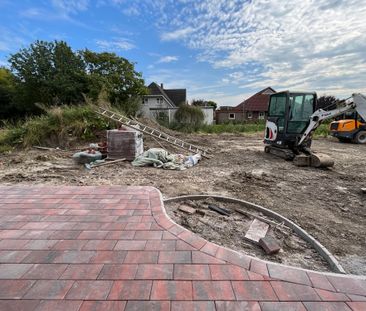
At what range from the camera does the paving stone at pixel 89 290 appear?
5.30ft

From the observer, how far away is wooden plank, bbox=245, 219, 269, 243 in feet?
8.76

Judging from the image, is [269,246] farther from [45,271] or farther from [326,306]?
[45,271]

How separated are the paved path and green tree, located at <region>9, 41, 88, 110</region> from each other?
68.3 feet

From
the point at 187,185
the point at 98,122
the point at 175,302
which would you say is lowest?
the point at 187,185

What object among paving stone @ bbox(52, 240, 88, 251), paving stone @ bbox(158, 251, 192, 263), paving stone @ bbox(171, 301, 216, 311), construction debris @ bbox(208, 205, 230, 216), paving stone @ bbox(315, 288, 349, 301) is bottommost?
construction debris @ bbox(208, 205, 230, 216)

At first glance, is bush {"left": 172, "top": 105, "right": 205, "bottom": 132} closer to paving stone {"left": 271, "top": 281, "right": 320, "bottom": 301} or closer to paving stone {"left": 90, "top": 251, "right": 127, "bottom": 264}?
paving stone {"left": 90, "top": 251, "right": 127, "bottom": 264}

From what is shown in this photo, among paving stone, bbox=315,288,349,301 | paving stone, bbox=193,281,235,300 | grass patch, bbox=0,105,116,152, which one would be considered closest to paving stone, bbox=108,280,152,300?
paving stone, bbox=193,281,235,300

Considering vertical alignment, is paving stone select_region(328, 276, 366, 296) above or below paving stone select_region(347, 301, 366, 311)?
below

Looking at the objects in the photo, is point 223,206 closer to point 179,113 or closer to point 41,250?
point 41,250

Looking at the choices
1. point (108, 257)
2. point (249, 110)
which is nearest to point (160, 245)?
point (108, 257)

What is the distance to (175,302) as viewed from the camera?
1.58 meters

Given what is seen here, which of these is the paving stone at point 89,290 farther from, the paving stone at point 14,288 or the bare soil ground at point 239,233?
the bare soil ground at point 239,233

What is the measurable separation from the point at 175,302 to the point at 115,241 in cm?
103

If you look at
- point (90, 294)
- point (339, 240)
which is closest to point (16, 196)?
point (90, 294)
